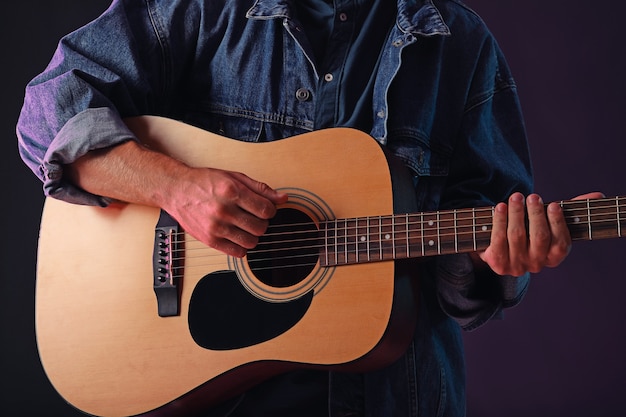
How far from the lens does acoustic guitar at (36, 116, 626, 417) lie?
1.14m

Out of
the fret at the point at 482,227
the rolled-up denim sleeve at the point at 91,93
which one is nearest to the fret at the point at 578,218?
the fret at the point at 482,227

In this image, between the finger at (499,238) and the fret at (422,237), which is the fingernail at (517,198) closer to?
the finger at (499,238)

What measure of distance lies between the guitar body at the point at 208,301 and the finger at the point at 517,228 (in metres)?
0.17

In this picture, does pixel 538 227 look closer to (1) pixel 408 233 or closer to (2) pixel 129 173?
(1) pixel 408 233

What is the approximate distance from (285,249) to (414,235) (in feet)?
0.70

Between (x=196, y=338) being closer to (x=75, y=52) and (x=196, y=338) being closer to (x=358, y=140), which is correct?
(x=358, y=140)

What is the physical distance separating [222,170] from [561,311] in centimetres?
145

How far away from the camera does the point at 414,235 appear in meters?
1.14

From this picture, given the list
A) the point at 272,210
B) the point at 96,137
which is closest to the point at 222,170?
the point at 272,210

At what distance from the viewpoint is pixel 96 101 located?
129 centimetres

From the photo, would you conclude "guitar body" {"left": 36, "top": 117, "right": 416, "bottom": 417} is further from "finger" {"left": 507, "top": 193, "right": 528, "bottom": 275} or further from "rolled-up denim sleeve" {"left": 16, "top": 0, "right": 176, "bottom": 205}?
"finger" {"left": 507, "top": 193, "right": 528, "bottom": 275}

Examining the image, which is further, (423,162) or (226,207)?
(423,162)

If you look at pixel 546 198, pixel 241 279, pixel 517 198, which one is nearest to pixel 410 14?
pixel 517 198

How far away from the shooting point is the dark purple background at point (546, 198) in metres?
2.25
